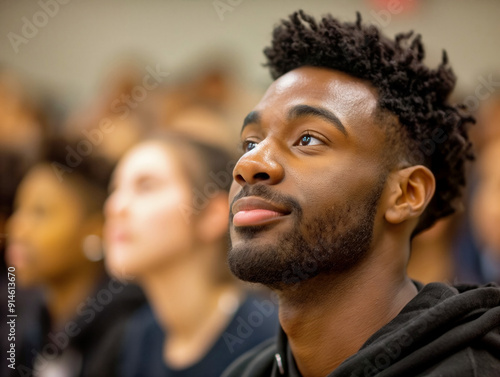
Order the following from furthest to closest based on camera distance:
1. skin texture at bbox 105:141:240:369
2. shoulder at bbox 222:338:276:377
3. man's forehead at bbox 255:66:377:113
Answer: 1. skin texture at bbox 105:141:240:369
2. shoulder at bbox 222:338:276:377
3. man's forehead at bbox 255:66:377:113

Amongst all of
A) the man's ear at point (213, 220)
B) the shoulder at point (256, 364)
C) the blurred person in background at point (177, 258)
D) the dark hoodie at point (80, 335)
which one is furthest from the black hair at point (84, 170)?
the shoulder at point (256, 364)

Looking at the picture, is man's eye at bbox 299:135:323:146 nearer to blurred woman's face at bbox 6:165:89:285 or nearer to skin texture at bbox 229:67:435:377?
skin texture at bbox 229:67:435:377

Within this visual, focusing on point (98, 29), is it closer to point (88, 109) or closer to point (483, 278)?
point (88, 109)

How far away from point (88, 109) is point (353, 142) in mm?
1611

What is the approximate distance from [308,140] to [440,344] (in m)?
0.44

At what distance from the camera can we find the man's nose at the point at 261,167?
1.04 m

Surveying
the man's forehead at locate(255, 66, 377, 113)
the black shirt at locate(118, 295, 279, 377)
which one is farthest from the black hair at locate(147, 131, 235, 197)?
the man's forehead at locate(255, 66, 377, 113)

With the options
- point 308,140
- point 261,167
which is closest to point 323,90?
point 308,140

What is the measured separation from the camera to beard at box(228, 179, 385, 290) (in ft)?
3.30

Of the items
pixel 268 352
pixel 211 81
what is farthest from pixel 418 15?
pixel 268 352

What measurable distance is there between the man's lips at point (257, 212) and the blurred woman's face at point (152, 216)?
2.95ft

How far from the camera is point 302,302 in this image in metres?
1.07

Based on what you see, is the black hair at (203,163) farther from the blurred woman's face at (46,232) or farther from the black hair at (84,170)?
the blurred woman's face at (46,232)

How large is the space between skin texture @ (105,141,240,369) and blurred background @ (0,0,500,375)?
182 mm
